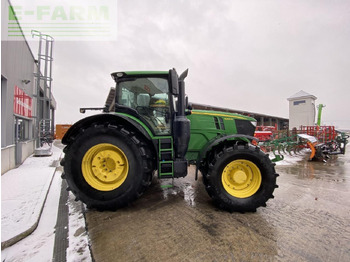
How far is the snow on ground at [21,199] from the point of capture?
2.05 meters

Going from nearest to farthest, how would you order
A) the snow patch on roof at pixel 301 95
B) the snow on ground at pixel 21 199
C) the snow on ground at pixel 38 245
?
the snow on ground at pixel 38 245 < the snow on ground at pixel 21 199 < the snow patch on roof at pixel 301 95

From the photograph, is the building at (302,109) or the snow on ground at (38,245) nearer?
the snow on ground at (38,245)

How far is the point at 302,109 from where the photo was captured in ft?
68.4

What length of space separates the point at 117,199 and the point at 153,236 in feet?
2.57

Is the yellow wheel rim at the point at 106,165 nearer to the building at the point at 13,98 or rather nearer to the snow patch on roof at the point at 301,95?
the building at the point at 13,98

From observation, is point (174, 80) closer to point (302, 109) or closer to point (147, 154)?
point (147, 154)

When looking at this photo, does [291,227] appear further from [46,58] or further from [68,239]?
[46,58]

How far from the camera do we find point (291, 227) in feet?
7.04

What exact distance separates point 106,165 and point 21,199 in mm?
1583

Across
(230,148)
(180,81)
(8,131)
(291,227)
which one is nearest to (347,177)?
(291,227)

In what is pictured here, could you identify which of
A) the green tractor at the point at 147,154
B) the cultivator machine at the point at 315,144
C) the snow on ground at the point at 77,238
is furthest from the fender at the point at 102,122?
the cultivator machine at the point at 315,144

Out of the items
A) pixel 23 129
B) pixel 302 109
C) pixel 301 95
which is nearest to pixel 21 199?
pixel 23 129

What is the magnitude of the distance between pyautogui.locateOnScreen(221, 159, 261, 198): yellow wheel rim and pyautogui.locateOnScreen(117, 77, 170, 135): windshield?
1164 mm

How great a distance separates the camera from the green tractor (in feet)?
8.13
